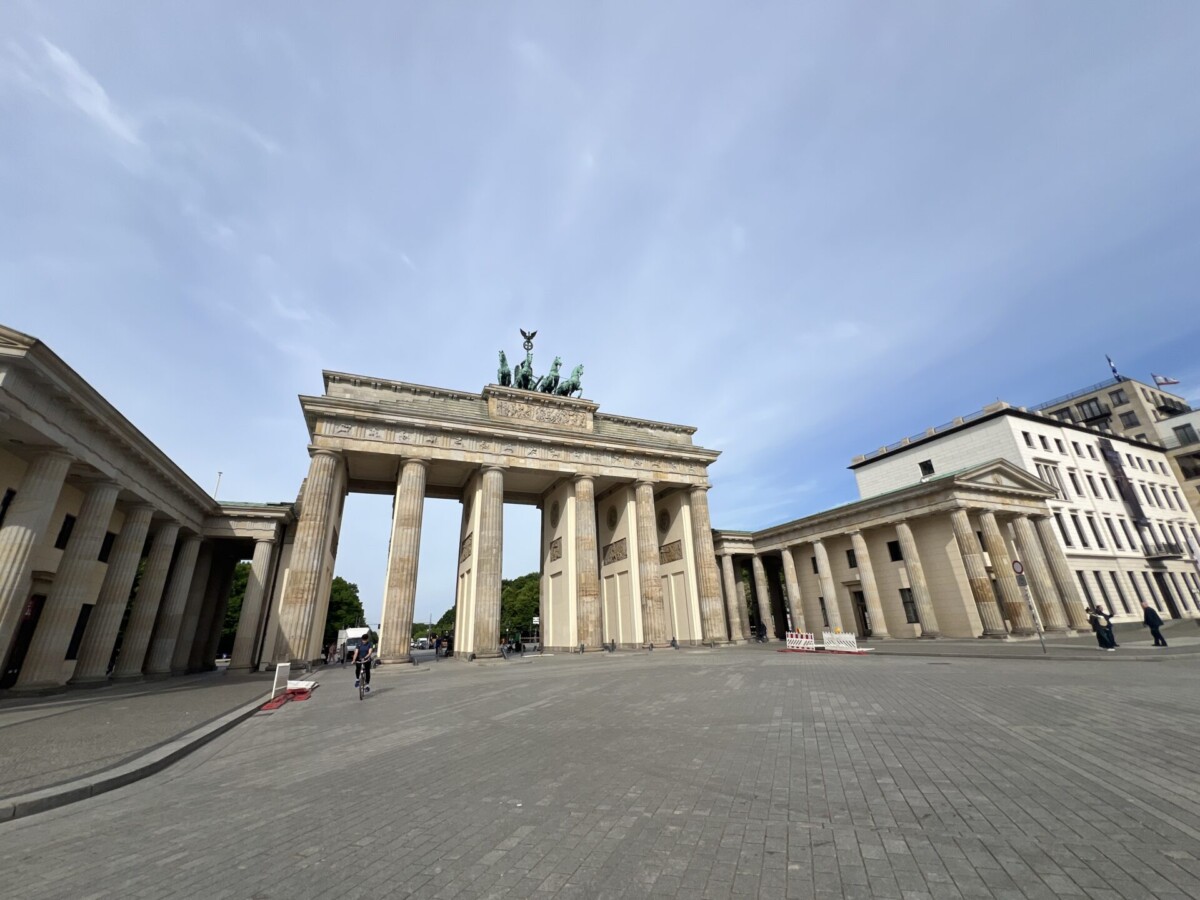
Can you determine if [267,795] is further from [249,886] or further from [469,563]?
[469,563]

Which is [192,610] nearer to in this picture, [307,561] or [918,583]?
[307,561]

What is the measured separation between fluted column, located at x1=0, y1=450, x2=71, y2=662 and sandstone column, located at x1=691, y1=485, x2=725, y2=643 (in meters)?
31.5

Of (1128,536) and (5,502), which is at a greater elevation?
(1128,536)

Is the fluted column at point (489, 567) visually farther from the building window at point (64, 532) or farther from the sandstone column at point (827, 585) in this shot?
the sandstone column at point (827, 585)

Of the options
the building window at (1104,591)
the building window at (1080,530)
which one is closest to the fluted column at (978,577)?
the building window at (1080,530)

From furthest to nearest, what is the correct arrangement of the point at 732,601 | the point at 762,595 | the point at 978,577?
the point at 762,595 → the point at 732,601 → the point at 978,577

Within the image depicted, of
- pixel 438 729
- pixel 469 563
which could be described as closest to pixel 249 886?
pixel 438 729

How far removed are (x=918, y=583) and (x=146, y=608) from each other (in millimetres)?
42232

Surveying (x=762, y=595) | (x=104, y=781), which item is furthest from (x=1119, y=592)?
(x=104, y=781)

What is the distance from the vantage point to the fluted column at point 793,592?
3797 cm

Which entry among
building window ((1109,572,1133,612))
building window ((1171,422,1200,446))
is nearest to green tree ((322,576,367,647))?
building window ((1109,572,1133,612))

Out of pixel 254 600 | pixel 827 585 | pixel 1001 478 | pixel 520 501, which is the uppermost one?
pixel 520 501

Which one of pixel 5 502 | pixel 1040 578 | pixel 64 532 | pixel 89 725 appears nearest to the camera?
pixel 89 725

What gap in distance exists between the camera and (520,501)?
132 feet
